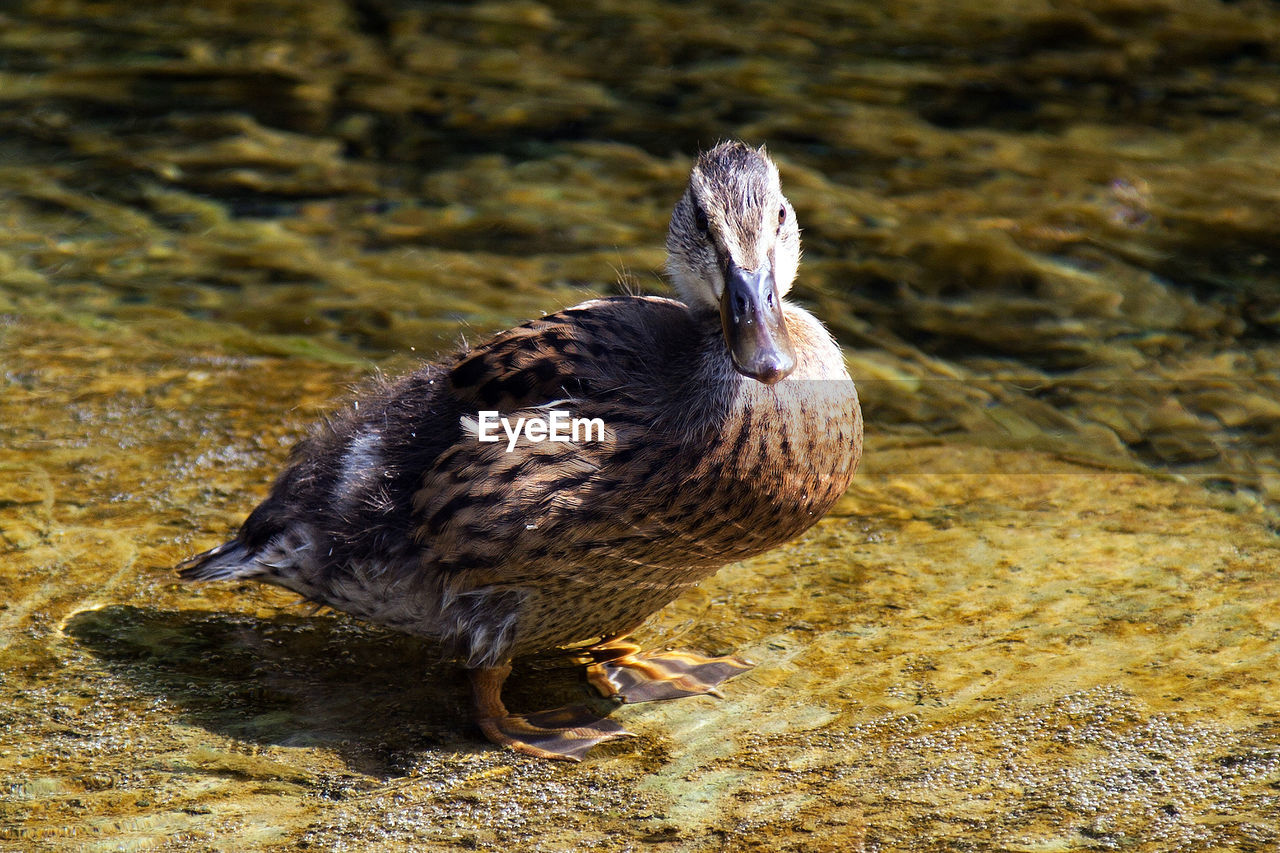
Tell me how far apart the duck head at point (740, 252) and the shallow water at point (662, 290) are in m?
1.10

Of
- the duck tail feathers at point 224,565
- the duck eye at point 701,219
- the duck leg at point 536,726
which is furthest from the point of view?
the duck tail feathers at point 224,565

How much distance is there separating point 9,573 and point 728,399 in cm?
257

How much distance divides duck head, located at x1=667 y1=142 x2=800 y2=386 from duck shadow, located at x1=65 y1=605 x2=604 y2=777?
52.6 inches

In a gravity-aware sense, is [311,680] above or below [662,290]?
below

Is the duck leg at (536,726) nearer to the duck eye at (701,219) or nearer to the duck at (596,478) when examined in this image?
the duck at (596,478)

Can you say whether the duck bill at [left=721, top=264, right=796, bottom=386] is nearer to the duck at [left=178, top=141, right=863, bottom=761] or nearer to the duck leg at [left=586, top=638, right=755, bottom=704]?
the duck at [left=178, top=141, right=863, bottom=761]

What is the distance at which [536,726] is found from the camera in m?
4.04

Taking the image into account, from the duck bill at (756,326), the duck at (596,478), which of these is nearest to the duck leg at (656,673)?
the duck at (596,478)

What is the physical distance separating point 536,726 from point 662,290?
136 inches

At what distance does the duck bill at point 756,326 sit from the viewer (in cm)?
361

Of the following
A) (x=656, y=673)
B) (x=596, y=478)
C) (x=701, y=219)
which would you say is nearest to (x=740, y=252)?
(x=701, y=219)

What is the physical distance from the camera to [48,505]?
16.3 feet

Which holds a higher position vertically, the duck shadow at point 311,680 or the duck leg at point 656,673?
the duck leg at point 656,673

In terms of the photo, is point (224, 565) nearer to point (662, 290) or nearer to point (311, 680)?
point (311, 680)
